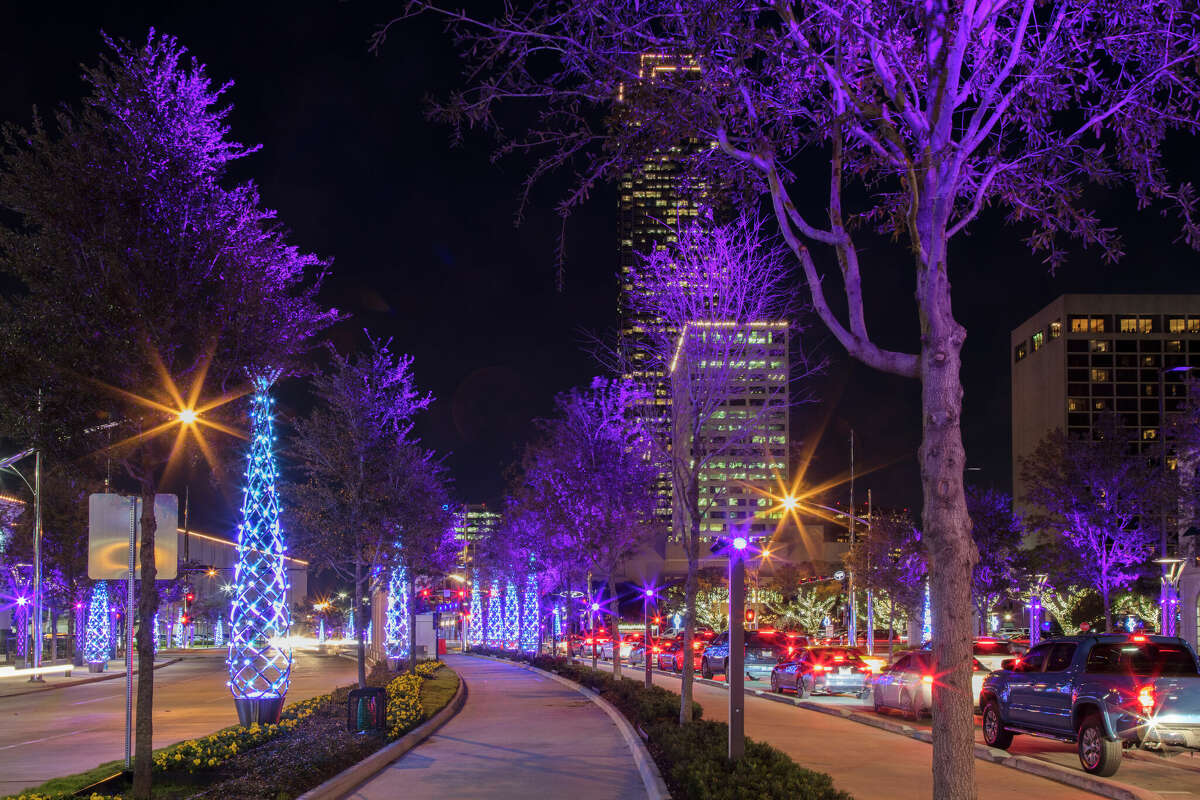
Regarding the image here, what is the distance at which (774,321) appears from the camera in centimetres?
1878

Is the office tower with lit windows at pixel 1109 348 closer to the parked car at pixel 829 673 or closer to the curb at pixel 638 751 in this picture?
the parked car at pixel 829 673

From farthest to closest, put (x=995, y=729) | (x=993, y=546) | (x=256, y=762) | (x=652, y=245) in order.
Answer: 1. (x=993, y=546)
2. (x=652, y=245)
3. (x=995, y=729)
4. (x=256, y=762)

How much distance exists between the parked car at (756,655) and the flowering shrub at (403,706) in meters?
16.2

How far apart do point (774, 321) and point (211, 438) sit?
944 cm

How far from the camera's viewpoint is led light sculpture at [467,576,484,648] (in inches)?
3292

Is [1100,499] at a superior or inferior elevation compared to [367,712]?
superior

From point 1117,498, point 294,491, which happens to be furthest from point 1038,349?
point 294,491

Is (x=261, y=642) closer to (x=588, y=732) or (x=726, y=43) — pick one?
(x=588, y=732)

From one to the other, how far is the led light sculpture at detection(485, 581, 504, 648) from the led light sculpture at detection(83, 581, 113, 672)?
73.9ft

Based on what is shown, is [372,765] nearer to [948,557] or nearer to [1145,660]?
[948,557]

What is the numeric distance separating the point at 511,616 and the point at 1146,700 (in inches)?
2351

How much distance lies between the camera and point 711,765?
12.0 metres

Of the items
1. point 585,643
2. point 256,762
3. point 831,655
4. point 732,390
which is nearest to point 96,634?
point 585,643

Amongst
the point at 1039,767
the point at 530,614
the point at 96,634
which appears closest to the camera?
the point at 1039,767
